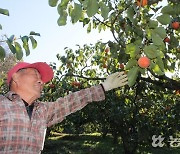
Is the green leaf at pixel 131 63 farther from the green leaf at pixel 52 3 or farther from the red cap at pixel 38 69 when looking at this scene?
the red cap at pixel 38 69

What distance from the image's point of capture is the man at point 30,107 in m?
1.91

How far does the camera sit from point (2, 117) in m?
1.92

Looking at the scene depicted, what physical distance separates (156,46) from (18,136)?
38.6 inches

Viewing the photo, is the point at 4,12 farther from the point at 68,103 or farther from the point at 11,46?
the point at 68,103

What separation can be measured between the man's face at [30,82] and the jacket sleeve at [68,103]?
0.54 feet

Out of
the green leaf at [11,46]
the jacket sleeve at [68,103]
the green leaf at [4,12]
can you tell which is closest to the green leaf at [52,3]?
the green leaf at [4,12]

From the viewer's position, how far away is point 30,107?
2146 millimetres

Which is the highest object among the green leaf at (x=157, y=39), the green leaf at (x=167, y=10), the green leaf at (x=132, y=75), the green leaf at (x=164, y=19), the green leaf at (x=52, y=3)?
the green leaf at (x=52, y=3)

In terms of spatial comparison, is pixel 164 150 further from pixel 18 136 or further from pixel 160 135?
pixel 18 136

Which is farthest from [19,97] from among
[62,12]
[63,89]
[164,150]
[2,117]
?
[164,150]

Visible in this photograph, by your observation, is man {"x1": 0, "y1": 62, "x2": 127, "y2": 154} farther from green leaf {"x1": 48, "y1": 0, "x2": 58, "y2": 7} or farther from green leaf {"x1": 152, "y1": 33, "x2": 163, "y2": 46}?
green leaf {"x1": 152, "y1": 33, "x2": 163, "y2": 46}

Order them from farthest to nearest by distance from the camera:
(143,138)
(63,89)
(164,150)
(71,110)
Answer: (164,150) < (143,138) < (63,89) < (71,110)

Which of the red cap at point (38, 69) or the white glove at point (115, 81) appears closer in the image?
the red cap at point (38, 69)

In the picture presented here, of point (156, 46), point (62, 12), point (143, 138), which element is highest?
point (62, 12)
